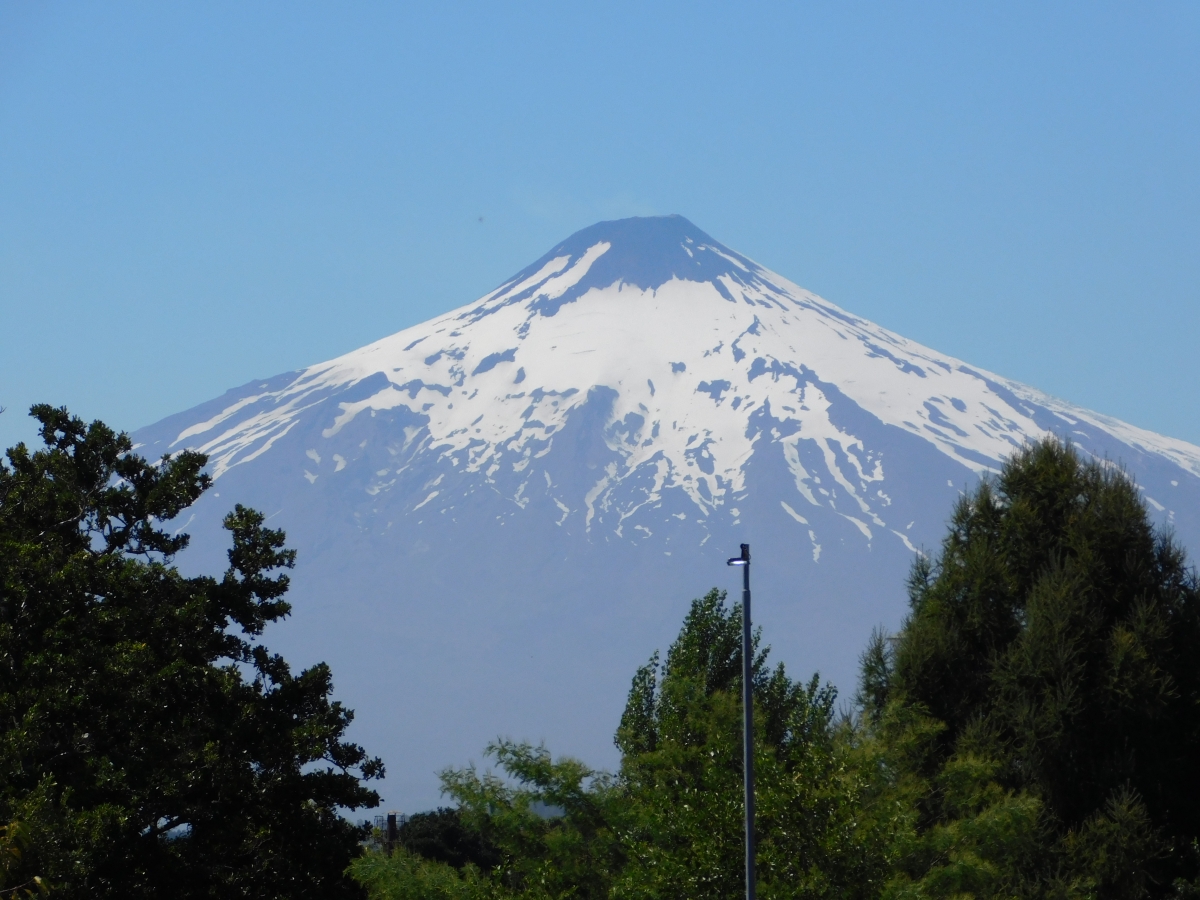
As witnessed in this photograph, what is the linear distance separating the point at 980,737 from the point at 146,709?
18.4 metres

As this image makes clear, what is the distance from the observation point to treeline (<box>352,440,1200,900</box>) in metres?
31.4

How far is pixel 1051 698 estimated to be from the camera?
35.6 meters

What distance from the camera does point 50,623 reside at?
2961 cm

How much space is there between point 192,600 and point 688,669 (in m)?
11.4

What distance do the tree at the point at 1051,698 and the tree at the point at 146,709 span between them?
11759 mm

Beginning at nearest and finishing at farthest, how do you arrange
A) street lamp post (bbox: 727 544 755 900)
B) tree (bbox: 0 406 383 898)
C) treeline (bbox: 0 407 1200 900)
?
street lamp post (bbox: 727 544 755 900)
treeline (bbox: 0 407 1200 900)
tree (bbox: 0 406 383 898)

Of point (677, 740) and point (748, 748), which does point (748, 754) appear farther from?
point (677, 740)

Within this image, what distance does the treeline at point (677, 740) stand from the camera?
88.1 feet

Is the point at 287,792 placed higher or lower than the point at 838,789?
higher

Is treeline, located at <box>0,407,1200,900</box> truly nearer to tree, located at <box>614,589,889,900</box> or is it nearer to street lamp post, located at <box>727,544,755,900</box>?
tree, located at <box>614,589,889,900</box>

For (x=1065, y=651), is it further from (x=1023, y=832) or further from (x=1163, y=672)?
(x=1023, y=832)

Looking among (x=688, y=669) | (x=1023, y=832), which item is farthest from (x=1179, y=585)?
(x=688, y=669)

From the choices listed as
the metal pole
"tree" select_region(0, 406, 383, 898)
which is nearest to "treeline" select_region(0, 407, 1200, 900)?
"tree" select_region(0, 406, 383, 898)

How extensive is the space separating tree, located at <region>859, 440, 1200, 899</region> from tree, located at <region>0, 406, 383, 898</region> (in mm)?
11759
